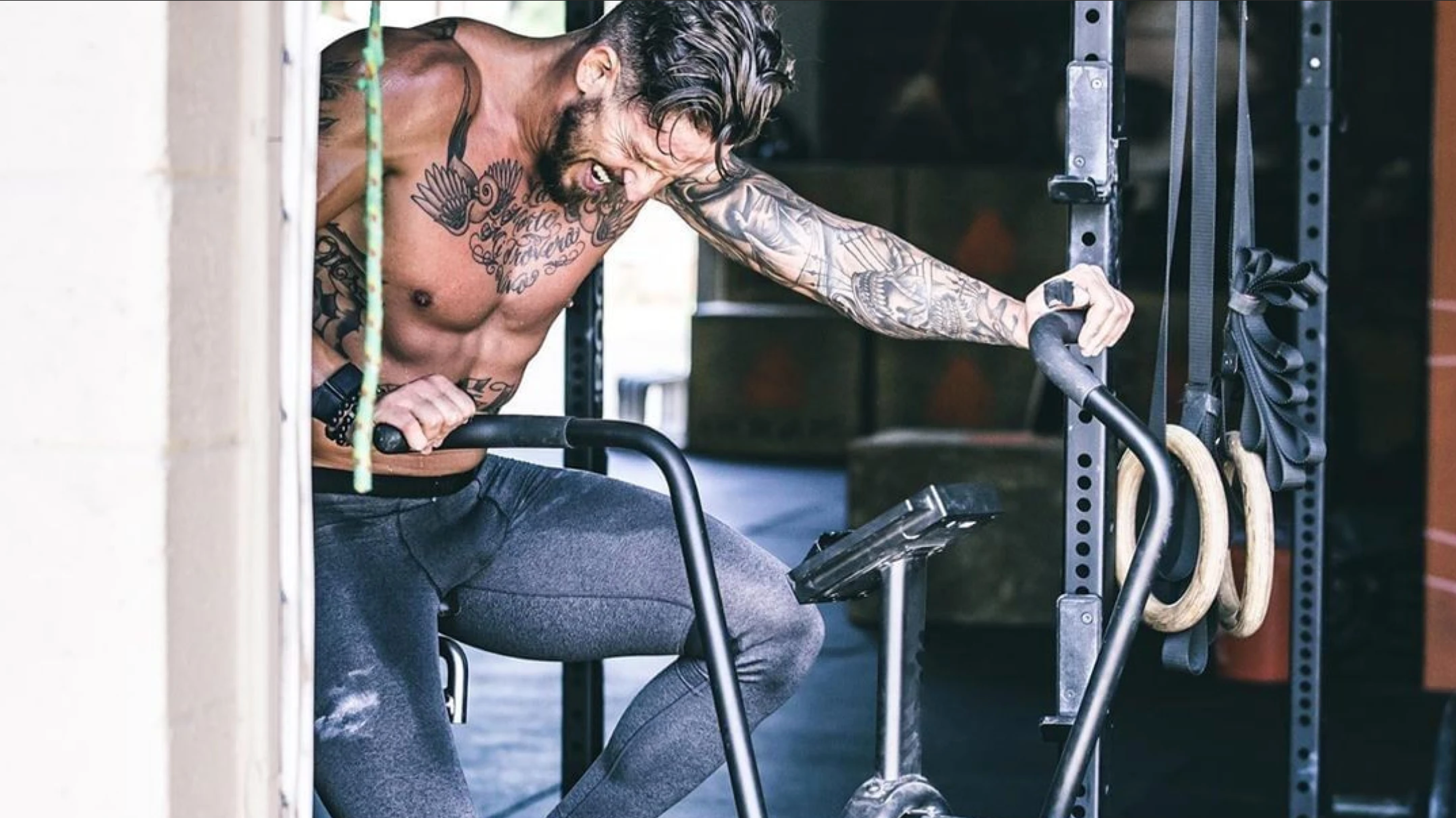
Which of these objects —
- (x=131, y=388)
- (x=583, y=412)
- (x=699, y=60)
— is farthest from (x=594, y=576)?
(x=131, y=388)

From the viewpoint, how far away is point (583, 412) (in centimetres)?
318

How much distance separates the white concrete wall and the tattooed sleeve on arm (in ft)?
3.01

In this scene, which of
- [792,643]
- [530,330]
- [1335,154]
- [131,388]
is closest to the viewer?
[131,388]

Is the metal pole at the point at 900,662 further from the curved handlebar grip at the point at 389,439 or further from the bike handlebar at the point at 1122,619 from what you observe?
the curved handlebar grip at the point at 389,439

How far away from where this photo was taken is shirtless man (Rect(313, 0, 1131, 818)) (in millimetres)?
2273

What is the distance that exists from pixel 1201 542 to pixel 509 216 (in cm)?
91

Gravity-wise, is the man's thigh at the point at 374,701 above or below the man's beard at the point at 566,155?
below

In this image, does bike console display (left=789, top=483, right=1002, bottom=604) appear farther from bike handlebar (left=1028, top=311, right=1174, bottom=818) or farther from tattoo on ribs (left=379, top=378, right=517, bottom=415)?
tattoo on ribs (left=379, top=378, right=517, bottom=415)

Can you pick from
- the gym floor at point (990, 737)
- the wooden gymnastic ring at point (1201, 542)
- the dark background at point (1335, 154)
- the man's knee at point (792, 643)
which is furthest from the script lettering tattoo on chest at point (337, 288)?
the dark background at point (1335, 154)

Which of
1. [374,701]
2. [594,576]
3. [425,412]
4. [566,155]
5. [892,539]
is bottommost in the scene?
[374,701]

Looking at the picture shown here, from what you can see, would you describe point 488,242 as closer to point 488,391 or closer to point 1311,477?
point 488,391

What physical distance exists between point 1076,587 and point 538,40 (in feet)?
3.00

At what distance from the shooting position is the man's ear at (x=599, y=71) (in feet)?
7.68

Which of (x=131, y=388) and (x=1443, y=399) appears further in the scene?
(x=1443, y=399)
